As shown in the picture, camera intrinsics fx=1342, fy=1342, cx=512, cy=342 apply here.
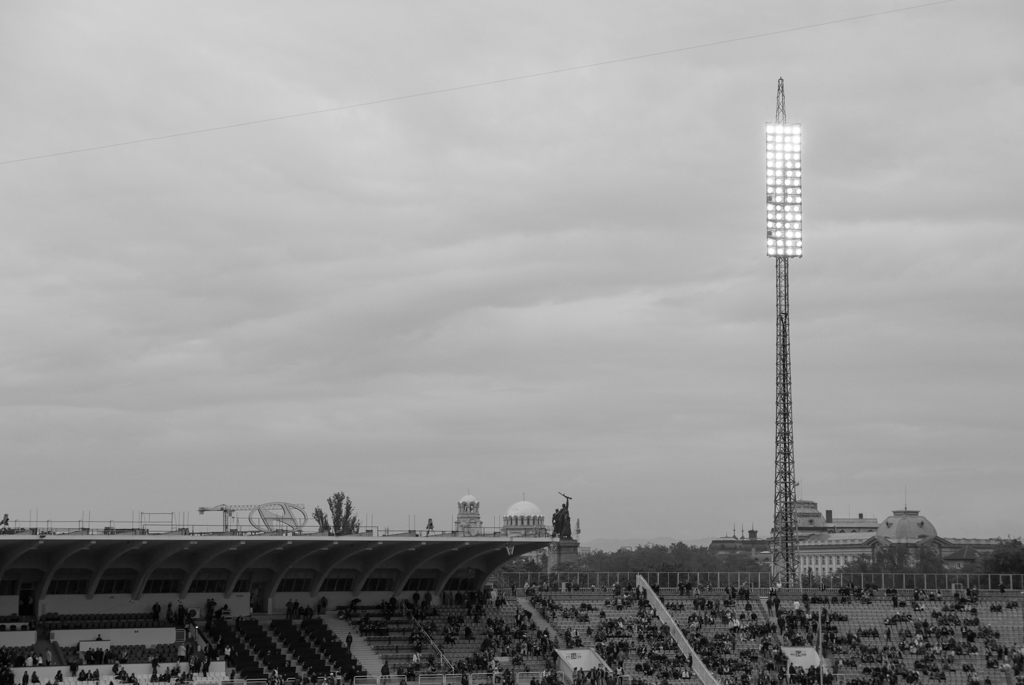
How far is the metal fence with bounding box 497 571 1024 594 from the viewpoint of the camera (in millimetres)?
71125

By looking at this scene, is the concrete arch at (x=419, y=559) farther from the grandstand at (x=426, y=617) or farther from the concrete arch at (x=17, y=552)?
the concrete arch at (x=17, y=552)

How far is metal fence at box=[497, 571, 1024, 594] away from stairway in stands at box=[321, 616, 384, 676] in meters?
11.9

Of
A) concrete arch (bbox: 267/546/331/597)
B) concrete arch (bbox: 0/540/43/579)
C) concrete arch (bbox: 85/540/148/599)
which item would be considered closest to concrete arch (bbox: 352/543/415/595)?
concrete arch (bbox: 267/546/331/597)

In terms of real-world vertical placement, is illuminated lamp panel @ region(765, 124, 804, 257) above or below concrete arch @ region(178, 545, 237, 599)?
above

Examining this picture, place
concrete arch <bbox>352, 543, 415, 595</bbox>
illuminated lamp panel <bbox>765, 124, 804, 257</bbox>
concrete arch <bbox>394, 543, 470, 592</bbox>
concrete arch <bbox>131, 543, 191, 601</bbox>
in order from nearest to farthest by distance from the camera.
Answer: concrete arch <bbox>131, 543, 191, 601</bbox>
concrete arch <bbox>352, 543, 415, 595</bbox>
concrete arch <bbox>394, 543, 470, 592</bbox>
illuminated lamp panel <bbox>765, 124, 804, 257</bbox>

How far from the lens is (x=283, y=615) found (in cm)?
6431

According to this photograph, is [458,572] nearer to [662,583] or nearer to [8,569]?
[662,583]

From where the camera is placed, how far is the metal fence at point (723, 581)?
71125 mm

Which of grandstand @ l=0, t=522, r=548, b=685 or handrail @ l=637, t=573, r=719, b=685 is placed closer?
grandstand @ l=0, t=522, r=548, b=685

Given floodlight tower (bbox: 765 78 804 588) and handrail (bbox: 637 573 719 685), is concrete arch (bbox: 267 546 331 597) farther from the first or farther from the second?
floodlight tower (bbox: 765 78 804 588)

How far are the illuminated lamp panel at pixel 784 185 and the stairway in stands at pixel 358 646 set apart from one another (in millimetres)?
31508

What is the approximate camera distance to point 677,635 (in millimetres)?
64125

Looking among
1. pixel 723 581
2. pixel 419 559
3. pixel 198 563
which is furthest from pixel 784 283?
pixel 198 563

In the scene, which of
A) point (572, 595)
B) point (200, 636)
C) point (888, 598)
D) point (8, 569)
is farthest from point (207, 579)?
point (888, 598)
